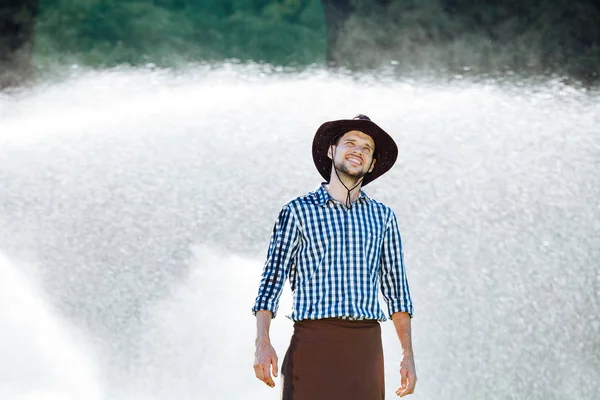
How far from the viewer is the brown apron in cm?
234

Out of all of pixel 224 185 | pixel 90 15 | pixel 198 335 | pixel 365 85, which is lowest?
pixel 198 335

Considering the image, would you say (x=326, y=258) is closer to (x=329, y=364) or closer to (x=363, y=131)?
(x=329, y=364)

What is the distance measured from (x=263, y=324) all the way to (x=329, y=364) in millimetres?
179

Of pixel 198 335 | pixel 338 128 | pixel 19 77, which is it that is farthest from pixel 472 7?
pixel 338 128

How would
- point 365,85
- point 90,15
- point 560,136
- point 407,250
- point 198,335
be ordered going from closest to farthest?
point 198,335 < point 407,250 < point 560,136 < point 365,85 < point 90,15

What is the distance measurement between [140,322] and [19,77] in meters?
2.44

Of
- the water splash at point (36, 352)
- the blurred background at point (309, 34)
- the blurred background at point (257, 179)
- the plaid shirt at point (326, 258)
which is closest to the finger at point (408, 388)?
the plaid shirt at point (326, 258)

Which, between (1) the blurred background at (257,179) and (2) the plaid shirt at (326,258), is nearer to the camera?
(2) the plaid shirt at (326,258)

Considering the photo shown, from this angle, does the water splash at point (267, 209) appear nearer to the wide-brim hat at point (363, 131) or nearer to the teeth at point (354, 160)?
the wide-brim hat at point (363, 131)

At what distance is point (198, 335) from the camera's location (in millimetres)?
4730

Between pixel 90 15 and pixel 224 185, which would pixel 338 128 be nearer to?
pixel 224 185

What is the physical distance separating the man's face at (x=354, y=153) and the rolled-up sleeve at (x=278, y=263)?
0.18 m

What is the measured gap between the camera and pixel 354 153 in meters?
2.51

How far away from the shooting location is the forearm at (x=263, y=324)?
7.72 feet
